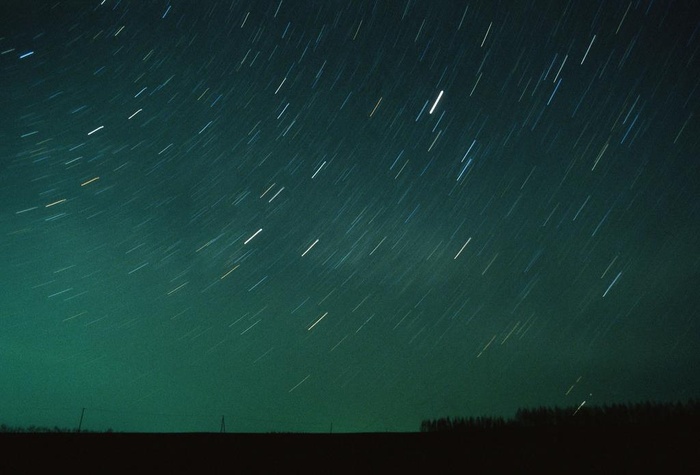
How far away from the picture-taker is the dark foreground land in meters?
9.41

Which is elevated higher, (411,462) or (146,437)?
(146,437)

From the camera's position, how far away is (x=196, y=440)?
11734mm

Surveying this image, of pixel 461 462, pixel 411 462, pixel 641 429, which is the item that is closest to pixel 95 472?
pixel 411 462

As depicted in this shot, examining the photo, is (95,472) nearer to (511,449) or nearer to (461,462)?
(461,462)

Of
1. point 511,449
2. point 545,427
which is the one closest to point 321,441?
point 511,449

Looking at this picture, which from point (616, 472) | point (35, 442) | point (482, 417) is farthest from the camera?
point (482, 417)

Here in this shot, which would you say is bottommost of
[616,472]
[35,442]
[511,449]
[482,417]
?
[616,472]

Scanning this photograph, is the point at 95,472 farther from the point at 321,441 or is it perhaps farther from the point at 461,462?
the point at 461,462

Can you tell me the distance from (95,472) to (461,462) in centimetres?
673

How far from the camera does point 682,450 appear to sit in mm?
9164

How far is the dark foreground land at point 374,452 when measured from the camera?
9.41 m

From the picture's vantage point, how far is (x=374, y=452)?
1102 centimetres

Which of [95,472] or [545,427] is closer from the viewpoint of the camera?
[95,472]

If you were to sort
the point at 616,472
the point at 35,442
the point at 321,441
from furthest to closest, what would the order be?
1. the point at 321,441
2. the point at 35,442
3. the point at 616,472
